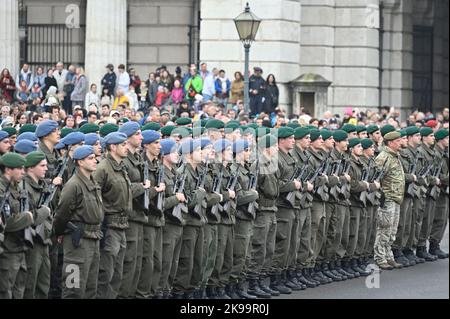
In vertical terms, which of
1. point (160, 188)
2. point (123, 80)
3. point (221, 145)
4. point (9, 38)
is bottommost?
point (160, 188)

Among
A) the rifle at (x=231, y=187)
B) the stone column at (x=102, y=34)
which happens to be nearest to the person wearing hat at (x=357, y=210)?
the rifle at (x=231, y=187)

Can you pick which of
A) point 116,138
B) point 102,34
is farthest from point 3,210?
point 102,34

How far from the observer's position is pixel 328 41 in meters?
39.0

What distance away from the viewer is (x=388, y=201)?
24.1 metres

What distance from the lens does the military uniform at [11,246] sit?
15070 millimetres

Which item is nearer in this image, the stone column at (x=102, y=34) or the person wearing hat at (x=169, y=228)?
the person wearing hat at (x=169, y=228)

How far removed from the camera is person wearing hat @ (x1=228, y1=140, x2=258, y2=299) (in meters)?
19.6

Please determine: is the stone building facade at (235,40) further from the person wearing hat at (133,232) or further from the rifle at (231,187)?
the person wearing hat at (133,232)

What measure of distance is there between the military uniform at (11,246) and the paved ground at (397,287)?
231 inches

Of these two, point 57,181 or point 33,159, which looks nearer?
point 33,159

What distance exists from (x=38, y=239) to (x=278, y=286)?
595 cm

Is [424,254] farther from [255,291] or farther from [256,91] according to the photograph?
[256,91]

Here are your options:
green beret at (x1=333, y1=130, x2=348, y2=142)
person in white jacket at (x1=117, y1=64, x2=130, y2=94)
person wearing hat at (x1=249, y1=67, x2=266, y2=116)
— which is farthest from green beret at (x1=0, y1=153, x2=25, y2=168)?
person wearing hat at (x1=249, y1=67, x2=266, y2=116)

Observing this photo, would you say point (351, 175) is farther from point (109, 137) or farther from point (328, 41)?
point (328, 41)
